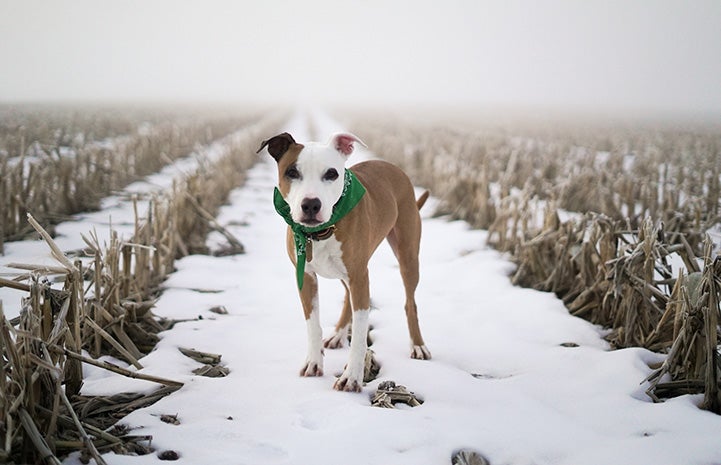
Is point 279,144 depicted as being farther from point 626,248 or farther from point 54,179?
point 54,179

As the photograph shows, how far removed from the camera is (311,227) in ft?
9.81

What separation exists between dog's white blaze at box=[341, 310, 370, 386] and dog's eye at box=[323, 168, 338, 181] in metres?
0.81

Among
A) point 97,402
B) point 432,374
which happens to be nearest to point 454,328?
point 432,374

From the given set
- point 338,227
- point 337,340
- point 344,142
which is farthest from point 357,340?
point 344,142

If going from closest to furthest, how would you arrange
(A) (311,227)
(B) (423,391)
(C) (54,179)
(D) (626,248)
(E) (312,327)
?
(A) (311,227) → (B) (423,391) → (E) (312,327) → (D) (626,248) → (C) (54,179)

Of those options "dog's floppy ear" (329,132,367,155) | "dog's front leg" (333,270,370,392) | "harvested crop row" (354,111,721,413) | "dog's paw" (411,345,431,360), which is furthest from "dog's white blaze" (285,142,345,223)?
"harvested crop row" (354,111,721,413)

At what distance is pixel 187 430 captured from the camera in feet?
8.41

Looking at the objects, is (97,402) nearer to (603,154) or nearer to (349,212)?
(349,212)

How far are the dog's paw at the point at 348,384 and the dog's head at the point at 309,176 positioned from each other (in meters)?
0.93

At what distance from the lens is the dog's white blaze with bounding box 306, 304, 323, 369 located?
325 centimetres

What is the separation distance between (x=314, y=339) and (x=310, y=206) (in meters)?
0.92

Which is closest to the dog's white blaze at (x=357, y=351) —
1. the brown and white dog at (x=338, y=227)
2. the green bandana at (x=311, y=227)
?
the brown and white dog at (x=338, y=227)

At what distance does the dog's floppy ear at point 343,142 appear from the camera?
3029mm

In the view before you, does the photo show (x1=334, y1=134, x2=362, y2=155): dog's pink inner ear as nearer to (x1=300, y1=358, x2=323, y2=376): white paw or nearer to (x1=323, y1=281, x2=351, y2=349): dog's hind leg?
(x1=323, y1=281, x2=351, y2=349): dog's hind leg
